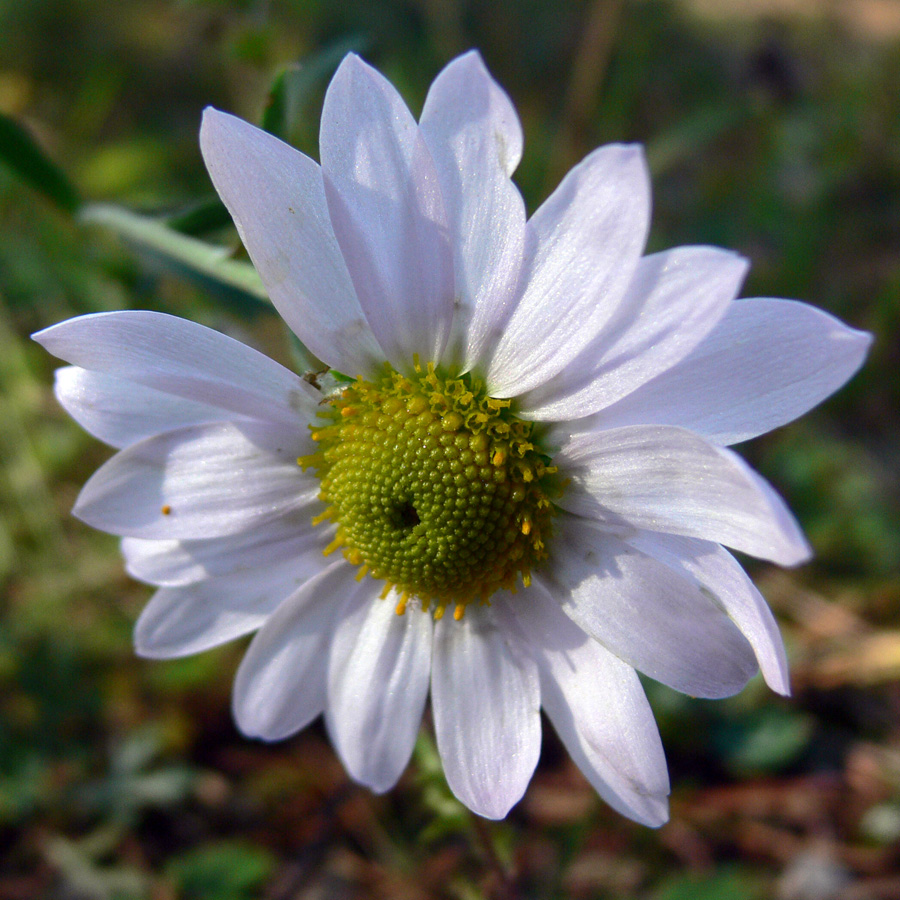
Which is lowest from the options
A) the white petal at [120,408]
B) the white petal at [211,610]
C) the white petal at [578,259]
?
the white petal at [211,610]

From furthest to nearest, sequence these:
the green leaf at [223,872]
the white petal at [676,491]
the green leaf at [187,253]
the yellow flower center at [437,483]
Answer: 1. the green leaf at [223,872]
2. the green leaf at [187,253]
3. the yellow flower center at [437,483]
4. the white petal at [676,491]

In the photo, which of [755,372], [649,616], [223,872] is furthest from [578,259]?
[223,872]

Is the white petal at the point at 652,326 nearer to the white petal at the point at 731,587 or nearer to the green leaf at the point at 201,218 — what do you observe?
the white petal at the point at 731,587

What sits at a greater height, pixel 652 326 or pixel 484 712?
pixel 652 326

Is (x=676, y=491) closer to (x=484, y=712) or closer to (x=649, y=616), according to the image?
(x=649, y=616)

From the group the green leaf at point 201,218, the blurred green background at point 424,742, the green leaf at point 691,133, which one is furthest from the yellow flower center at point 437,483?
the green leaf at point 691,133

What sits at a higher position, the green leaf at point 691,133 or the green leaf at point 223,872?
the green leaf at point 691,133
